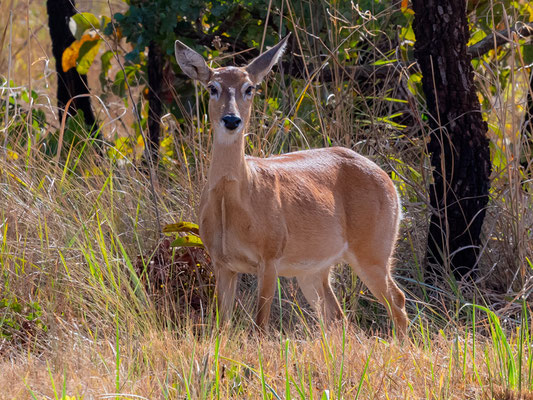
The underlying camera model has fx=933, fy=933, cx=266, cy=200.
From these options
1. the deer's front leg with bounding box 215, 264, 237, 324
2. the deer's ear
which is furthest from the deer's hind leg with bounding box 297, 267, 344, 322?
the deer's ear

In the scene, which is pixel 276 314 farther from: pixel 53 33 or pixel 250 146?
pixel 53 33

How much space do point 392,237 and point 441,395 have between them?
5.84 ft

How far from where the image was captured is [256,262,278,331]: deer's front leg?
4688 millimetres

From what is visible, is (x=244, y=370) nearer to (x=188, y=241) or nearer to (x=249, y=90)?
(x=188, y=241)

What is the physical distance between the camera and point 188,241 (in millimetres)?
5129

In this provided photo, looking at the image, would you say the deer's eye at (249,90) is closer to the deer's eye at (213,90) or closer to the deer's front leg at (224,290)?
the deer's eye at (213,90)

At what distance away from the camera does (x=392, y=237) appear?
535 centimetres

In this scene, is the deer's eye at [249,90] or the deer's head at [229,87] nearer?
the deer's head at [229,87]

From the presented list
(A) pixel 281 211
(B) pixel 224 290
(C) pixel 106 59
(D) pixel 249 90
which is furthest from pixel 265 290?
(C) pixel 106 59

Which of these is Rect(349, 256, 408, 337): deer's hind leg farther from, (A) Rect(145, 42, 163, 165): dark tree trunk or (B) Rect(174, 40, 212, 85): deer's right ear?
(A) Rect(145, 42, 163, 165): dark tree trunk

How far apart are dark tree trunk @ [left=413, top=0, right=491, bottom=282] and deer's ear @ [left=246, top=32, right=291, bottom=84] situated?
109 cm

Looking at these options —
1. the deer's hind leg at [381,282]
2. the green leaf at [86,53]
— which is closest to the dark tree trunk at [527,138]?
the deer's hind leg at [381,282]

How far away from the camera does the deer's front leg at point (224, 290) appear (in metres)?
4.83

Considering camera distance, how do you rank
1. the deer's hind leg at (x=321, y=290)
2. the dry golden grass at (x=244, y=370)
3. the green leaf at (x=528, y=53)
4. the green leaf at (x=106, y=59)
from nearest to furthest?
the dry golden grass at (x=244, y=370), the deer's hind leg at (x=321, y=290), the green leaf at (x=528, y=53), the green leaf at (x=106, y=59)
